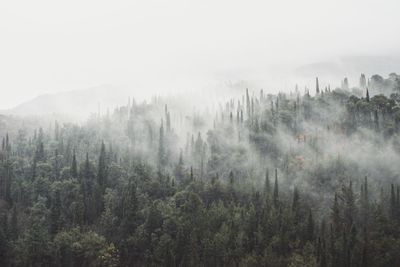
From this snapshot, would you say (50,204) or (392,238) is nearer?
(392,238)

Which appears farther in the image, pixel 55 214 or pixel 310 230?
pixel 55 214

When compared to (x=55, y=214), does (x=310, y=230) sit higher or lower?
lower

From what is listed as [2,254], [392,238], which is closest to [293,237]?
[392,238]

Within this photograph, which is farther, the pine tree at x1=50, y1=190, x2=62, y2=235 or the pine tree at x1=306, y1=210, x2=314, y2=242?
the pine tree at x1=50, y1=190, x2=62, y2=235

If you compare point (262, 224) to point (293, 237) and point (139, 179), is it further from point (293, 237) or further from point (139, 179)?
point (139, 179)

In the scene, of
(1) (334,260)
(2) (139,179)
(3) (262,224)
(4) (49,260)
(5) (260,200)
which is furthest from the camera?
(2) (139,179)

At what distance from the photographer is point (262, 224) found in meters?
156

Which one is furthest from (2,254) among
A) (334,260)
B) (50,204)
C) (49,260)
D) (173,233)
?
(334,260)

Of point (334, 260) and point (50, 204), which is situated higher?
point (50, 204)

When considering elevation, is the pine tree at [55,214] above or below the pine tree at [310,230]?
above

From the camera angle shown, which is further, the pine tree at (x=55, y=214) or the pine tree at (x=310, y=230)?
the pine tree at (x=55, y=214)

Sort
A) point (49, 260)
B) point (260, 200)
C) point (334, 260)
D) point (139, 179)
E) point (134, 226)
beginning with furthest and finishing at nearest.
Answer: point (139, 179) → point (260, 200) → point (134, 226) → point (49, 260) → point (334, 260)

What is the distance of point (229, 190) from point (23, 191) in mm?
80193

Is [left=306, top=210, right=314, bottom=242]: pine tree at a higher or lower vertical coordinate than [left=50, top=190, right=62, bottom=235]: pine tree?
lower
